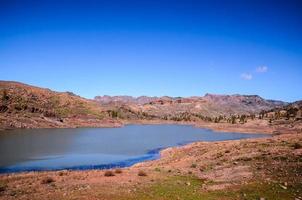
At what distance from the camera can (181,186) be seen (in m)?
29.9

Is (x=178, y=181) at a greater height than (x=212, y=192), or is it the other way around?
(x=212, y=192)

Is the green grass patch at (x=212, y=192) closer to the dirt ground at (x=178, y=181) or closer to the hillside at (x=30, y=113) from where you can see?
the dirt ground at (x=178, y=181)

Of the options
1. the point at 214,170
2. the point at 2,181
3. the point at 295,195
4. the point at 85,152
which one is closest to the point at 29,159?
the point at 85,152

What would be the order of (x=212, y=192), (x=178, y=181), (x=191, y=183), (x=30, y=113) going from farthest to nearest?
(x=30, y=113), (x=178, y=181), (x=191, y=183), (x=212, y=192)

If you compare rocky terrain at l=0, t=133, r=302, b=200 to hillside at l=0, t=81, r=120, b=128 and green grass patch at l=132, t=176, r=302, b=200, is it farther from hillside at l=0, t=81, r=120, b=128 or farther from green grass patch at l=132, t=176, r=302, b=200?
hillside at l=0, t=81, r=120, b=128

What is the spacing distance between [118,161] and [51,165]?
12.0 metres

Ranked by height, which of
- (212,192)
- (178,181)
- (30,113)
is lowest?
(178,181)

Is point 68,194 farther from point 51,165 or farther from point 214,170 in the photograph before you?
point 51,165

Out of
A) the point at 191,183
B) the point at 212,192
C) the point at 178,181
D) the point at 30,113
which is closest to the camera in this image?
the point at 212,192

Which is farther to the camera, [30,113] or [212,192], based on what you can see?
[30,113]

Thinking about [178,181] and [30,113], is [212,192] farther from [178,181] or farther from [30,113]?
[30,113]

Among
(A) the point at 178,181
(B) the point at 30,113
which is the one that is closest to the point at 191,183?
(A) the point at 178,181

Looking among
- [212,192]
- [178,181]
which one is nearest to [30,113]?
[178,181]

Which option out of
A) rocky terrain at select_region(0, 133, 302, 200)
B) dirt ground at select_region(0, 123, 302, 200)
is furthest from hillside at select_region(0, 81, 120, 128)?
rocky terrain at select_region(0, 133, 302, 200)
